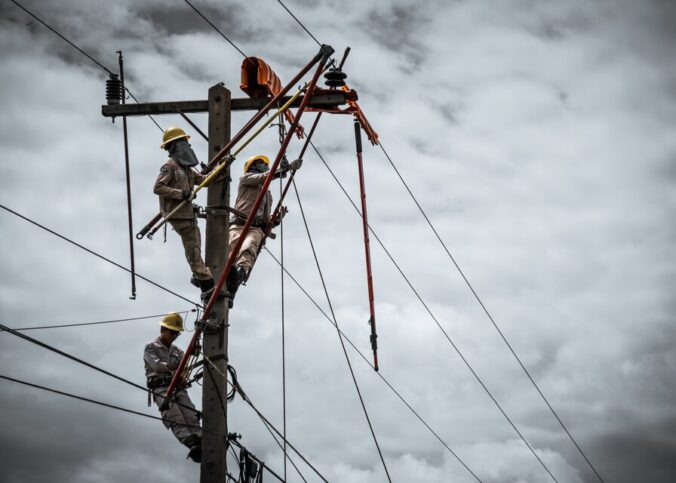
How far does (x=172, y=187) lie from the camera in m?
9.52

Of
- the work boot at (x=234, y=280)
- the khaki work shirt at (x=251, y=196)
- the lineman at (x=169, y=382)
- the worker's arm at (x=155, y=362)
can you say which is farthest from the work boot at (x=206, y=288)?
the khaki work shirt at (x=251, y=196)

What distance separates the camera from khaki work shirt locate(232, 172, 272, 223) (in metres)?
11.1

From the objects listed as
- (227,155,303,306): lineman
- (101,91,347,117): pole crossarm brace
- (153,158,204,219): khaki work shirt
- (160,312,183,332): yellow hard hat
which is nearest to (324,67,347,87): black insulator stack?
(101,91,347,117): pole crossarm brace

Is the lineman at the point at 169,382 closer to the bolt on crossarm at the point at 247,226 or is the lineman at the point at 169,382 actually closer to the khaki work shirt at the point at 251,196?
the bolt on crossarm at the point at 247,226

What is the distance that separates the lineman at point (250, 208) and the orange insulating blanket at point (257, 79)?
2.98 feet

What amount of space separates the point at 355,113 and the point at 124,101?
2.84 meters

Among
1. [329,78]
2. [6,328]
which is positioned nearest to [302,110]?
[329,78]

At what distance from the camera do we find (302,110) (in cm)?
962

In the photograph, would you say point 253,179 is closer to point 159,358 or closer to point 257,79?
point 257,79

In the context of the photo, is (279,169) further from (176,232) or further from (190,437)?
(190,437)

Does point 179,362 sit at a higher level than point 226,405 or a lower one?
higher

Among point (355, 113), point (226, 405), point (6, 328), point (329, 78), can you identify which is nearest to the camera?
point (6, 328)

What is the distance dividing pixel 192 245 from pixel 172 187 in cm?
68

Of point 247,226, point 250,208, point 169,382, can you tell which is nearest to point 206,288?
point 247,226
